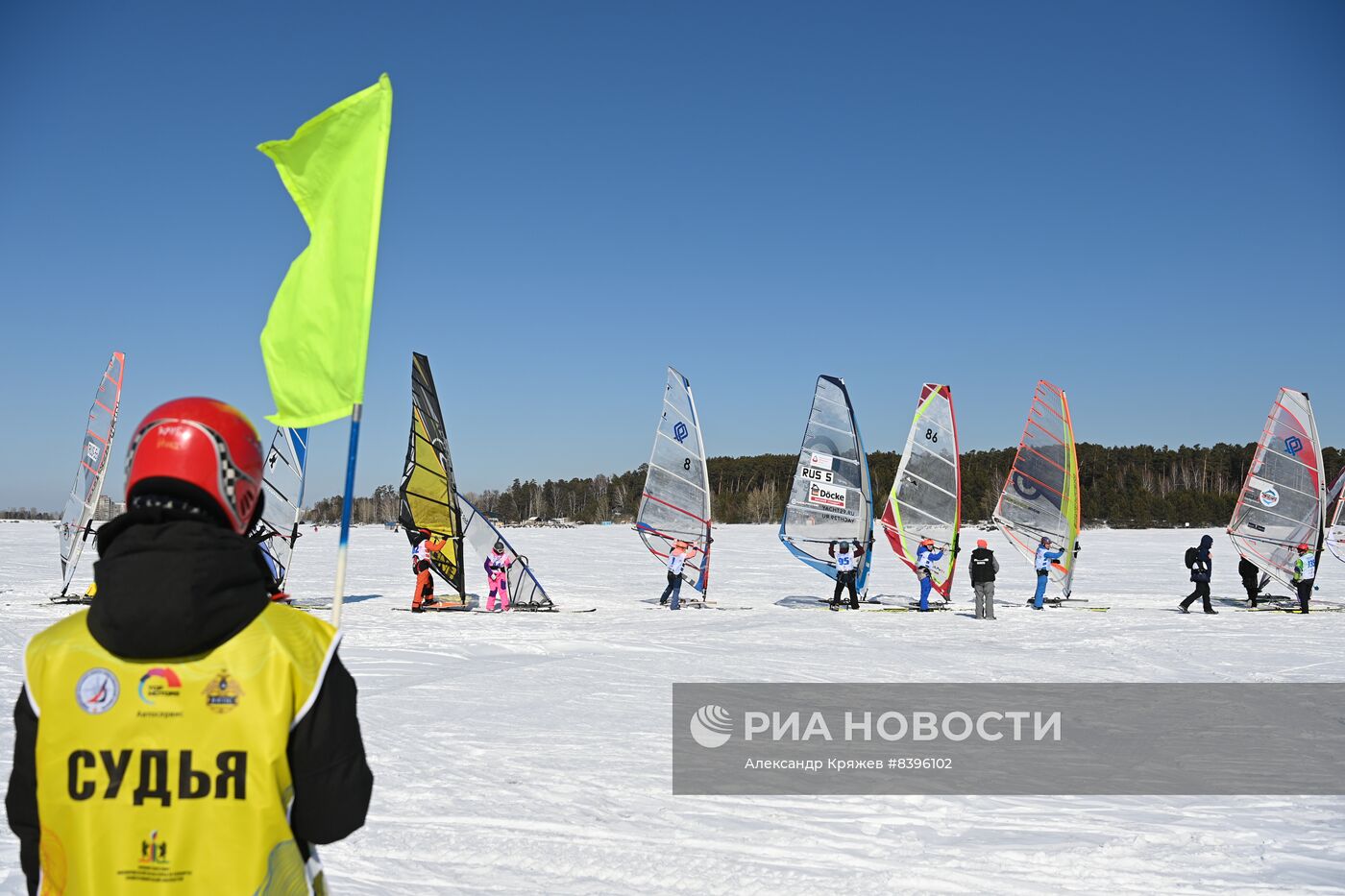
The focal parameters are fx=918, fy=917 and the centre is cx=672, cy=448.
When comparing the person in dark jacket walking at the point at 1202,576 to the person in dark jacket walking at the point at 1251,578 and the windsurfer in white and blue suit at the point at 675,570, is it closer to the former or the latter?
the person in dark jacket walking at the point at 1251,578

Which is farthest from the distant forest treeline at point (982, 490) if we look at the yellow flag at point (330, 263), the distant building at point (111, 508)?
the yellow flag at point (330, 263)

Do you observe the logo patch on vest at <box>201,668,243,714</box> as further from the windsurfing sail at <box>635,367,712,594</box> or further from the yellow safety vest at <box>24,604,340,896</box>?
the windsurfing sail at <box>635,367,712,594</box>

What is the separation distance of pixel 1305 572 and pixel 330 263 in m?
17.3

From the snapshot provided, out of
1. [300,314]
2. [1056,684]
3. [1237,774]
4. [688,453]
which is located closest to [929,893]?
[1237,774]

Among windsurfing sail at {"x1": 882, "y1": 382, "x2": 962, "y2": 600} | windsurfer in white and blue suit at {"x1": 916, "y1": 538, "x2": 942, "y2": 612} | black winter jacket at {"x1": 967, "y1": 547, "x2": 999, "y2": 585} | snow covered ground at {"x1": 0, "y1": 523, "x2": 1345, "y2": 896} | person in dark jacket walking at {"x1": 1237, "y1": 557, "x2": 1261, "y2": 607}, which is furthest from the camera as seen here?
windsurfing sail at {"x1": 882, "y1": 382, "x2": 962, "y2": 600}

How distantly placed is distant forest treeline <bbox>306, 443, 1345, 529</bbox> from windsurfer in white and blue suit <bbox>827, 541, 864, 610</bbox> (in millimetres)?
34804

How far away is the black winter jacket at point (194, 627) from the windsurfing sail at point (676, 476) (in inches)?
609

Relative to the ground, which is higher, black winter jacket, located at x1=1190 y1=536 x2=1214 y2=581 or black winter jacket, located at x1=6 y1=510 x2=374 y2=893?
black winter jacket, located at x1=6 y1=510 x2=374 y2=893

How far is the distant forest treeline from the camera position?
55.4 metres

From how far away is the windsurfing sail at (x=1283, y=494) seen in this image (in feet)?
53.7

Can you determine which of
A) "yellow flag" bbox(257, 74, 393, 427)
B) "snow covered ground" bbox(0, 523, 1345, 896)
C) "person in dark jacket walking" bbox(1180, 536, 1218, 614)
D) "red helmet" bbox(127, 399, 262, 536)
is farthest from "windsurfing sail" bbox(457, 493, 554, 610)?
"red helmet" bbox(127, 399, 262, 536)

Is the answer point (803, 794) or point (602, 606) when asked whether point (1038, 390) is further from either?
point (803, 794)

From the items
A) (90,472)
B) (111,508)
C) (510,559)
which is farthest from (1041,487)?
(111,508)

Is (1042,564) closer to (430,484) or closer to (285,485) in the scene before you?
(430,484)
